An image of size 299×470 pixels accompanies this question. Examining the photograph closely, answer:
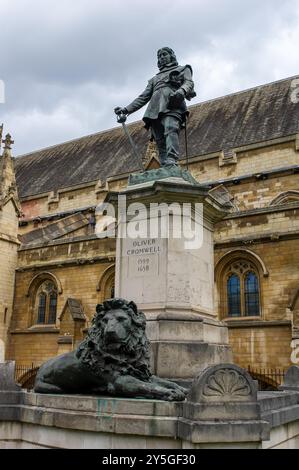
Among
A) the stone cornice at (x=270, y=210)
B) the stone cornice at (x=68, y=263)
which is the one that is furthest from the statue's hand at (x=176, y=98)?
the stone cornice at (x=68, y=263)

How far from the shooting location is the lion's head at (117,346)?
4805 mm

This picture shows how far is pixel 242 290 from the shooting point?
16.2 m

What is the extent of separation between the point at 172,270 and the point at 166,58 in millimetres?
3694

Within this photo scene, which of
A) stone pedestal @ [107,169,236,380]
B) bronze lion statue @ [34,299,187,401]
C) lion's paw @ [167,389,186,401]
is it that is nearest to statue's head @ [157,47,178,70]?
stone pedestal @ [107,169,236,380]

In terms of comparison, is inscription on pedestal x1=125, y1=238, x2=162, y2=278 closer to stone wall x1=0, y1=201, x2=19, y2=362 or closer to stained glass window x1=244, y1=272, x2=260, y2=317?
stained glass window x1=244, y1=272, x2=260, y2=317

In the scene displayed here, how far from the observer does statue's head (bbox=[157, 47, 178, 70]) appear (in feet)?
25.6

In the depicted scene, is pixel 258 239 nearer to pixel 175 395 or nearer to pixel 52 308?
pixel 52 308

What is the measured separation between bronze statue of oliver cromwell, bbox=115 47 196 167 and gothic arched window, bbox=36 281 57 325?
14383 mm

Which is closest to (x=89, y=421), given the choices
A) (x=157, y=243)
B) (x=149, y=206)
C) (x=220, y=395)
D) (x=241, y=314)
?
(x=220, y=395)

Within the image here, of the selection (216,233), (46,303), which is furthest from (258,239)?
(46,303)

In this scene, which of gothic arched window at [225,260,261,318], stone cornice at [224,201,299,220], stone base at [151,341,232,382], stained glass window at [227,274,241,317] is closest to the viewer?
stone base at [151,341,232,382]

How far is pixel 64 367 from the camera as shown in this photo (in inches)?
200
